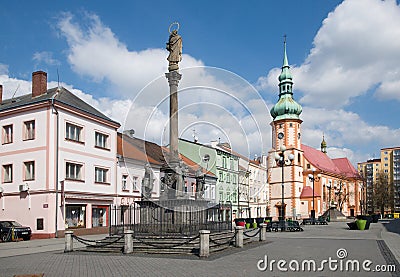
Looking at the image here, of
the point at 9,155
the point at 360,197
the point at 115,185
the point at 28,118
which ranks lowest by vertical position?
the point at 360,197

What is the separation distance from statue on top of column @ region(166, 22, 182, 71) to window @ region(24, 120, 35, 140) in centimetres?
1522

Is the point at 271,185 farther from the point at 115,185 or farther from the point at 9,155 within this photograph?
the point at 9,155

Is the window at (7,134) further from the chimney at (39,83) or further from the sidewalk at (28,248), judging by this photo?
the sidewalk at (28,248)

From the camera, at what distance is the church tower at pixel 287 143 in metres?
79.1

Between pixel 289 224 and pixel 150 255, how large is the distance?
70.1 feet

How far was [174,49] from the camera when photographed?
2108 cm

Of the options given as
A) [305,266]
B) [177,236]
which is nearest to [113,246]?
[177,236]

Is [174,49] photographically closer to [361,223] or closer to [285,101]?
[361,223]

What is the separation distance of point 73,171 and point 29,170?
10.4 ft

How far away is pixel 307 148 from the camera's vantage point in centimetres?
8981

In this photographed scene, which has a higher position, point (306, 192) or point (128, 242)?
point (128, 242)

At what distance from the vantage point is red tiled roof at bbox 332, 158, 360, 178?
3979 inches

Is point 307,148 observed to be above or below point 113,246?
above

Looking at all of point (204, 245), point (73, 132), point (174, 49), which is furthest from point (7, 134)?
point (204, 245)
